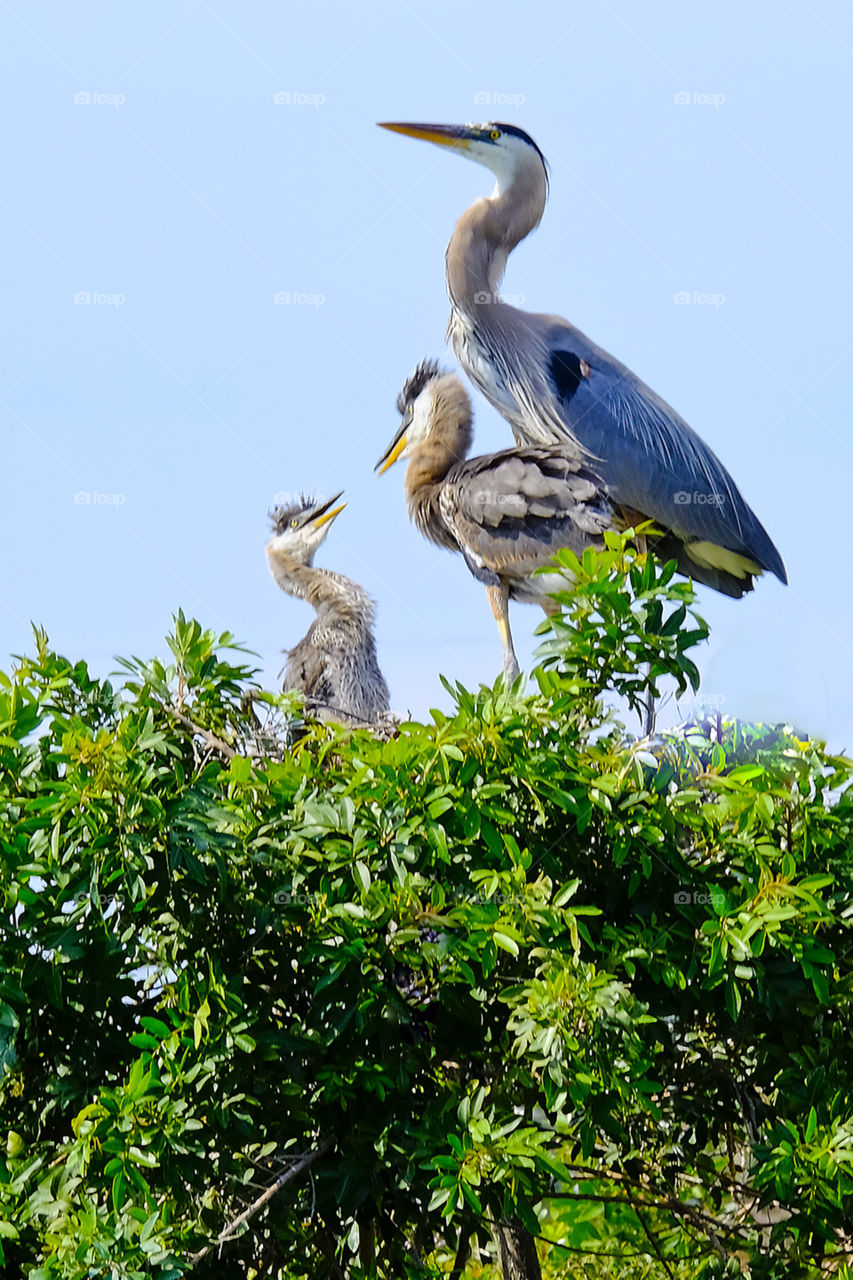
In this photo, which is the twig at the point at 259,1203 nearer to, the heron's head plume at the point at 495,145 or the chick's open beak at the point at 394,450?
the chick's open beak at the point at 394,450

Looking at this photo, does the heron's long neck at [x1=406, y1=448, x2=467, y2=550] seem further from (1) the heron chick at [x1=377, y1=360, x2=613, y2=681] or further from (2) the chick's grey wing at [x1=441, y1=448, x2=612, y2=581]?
(2) the chick's grey wing at [x1=441, y1=448, x2=612, y2=581]

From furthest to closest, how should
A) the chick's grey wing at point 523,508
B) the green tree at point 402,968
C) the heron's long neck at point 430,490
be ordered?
the heron's long neck at point 430,490, the chick's grey wing at point 523,508, the green tree at point 402,968

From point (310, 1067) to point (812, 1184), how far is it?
1074 mm

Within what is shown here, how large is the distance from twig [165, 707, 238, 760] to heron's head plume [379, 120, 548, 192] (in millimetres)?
3824

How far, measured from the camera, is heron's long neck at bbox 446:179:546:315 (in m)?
5.98

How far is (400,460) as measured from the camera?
20.4 ft

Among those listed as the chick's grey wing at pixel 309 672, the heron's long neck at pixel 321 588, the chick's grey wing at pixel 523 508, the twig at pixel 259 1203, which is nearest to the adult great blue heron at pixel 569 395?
the chick's grey wing at pixel 523 508

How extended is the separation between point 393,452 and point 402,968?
368 cm

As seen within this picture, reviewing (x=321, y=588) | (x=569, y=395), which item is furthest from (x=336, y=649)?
(x=569, y=395)

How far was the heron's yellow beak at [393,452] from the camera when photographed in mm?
6258

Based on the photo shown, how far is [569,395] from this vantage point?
5.82 meters

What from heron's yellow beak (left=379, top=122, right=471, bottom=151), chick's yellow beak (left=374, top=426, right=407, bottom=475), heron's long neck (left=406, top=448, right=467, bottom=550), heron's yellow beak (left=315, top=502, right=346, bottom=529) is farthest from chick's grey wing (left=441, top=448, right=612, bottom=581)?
heron's yellow beak (left=315, top=502, right=346, bottom=529)

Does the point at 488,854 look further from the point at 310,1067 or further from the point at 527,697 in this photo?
the point at 310,1067

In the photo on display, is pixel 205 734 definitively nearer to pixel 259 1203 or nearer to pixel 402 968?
pixel 402 968
